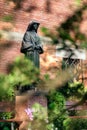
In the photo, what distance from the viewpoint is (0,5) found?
42.2 feet

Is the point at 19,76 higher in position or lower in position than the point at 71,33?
lower

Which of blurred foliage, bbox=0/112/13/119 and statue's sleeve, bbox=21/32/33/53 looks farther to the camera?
statue's sleeve, bbox=21/32/33/53

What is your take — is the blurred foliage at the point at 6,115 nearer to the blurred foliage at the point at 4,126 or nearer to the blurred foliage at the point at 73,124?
the blurred foliage at the point at 4,126

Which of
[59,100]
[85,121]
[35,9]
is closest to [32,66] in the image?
[85,121]

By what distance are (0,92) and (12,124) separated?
4.29 m

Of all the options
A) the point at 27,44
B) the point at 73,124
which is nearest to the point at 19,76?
the point at 73,124

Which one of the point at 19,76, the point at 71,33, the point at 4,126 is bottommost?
the point at 4,126

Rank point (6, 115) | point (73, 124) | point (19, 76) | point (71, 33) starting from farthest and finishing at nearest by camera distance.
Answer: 1. point (6, 115)
2. point (73, 124)
3. point (19, 76)
4. point (71, 33)

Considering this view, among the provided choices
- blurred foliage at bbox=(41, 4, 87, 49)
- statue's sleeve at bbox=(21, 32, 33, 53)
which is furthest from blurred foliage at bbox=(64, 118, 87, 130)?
blurred foliage at bbox=(41, 4, 87, 49)

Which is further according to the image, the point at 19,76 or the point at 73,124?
the point at 73,124

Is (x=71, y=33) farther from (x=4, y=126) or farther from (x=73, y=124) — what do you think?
(x=4, y=126)

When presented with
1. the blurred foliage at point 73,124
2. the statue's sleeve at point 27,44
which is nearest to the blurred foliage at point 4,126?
the blurred foliage at point 73,124

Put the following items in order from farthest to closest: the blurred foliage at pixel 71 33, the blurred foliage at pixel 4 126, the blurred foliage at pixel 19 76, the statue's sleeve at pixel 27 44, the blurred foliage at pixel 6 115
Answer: the statue's sleeve at pixel 27 44 → the blurred foliage at pixel 6 115 → the blurred foliage at pixel 4 126 → the blurred foliage at pixel 19 76 → the blurred foliage at pixel 71 33

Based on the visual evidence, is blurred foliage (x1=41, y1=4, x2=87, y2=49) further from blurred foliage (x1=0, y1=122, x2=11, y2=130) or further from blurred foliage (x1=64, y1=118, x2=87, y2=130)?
blurred foliage (x1=0, y1=122, x2=11, y2=130)
